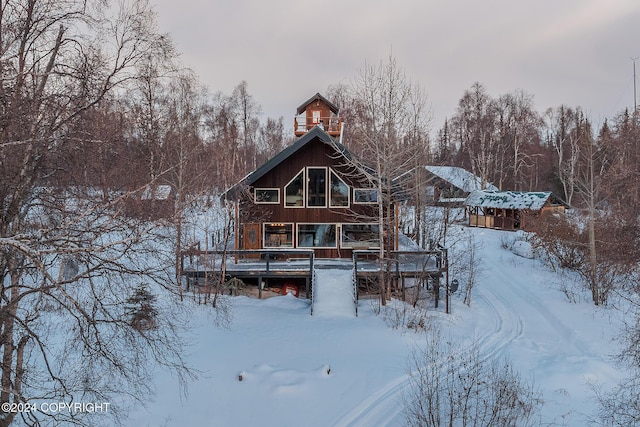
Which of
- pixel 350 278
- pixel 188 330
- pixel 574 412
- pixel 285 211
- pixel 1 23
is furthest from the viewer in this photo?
pixel 285 211

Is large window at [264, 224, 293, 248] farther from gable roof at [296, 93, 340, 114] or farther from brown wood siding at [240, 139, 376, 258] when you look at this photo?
gable roof at [296, 93, 340, 114]

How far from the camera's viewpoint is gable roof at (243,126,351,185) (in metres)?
15.2

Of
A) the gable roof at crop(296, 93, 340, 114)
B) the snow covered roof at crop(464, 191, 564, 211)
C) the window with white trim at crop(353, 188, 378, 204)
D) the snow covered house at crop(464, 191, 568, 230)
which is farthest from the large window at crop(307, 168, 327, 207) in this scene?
the snow covered roof at crop(464, 191, 564, 211)

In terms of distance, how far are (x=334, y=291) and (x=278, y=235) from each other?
435 centimetres

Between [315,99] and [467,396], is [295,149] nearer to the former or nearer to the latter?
[467,396]

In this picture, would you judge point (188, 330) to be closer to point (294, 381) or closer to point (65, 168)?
point (294, 381)

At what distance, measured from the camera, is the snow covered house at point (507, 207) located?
29.1m

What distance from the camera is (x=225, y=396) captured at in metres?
8.09

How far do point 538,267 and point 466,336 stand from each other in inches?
411

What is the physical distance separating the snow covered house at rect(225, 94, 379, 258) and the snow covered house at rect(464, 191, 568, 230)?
15973 millimetres

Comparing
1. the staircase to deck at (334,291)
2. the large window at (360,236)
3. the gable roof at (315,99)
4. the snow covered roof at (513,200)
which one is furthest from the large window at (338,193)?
the snow covered roof at (513,200)

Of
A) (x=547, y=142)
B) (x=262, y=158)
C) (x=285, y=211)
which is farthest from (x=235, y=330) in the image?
(x=547, y=142)

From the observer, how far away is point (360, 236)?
16844 millimetres

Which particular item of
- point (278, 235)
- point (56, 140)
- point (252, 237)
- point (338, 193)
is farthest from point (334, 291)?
point (56, 140)
